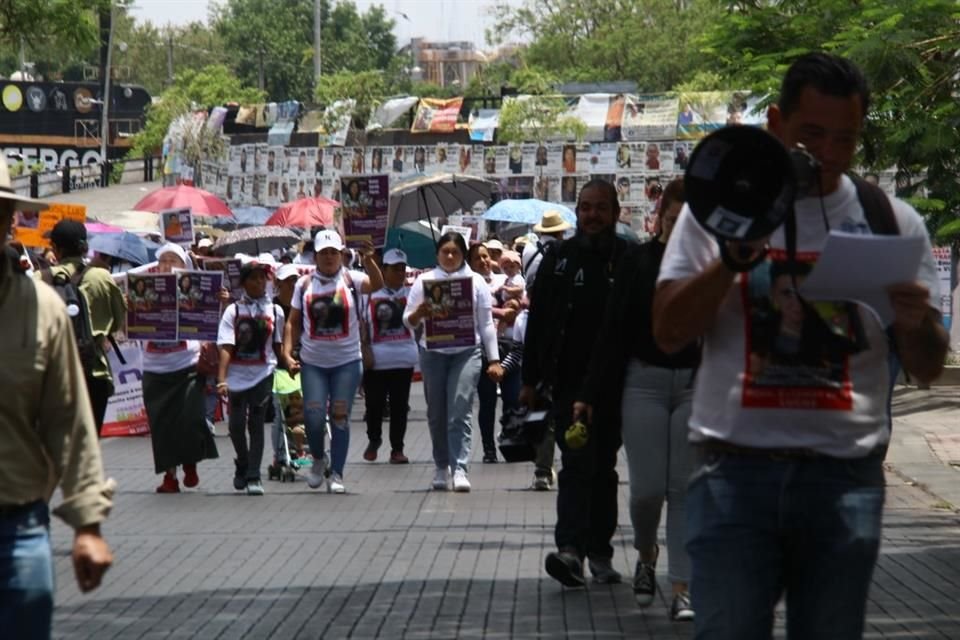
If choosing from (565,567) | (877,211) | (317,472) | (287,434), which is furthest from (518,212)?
(877,211)

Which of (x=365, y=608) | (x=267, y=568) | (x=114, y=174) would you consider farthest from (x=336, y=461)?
(x=114, y=174)

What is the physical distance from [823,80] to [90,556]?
74.8 inches

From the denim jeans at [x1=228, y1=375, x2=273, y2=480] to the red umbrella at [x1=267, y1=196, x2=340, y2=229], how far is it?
19356mm

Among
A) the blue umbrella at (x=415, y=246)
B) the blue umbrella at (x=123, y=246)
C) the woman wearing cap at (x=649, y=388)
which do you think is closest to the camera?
the woman wearing cap at (x=649, y=388)

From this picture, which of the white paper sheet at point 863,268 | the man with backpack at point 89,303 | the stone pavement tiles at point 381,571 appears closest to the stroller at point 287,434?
the stone pavement tiles at point 381,571

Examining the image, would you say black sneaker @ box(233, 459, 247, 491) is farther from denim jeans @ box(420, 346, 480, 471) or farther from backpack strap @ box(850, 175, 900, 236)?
backpack strap @ box(850, 175, 900, 236)

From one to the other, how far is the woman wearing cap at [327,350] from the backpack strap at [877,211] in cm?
973

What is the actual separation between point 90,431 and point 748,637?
5.06ft

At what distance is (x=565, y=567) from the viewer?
905 centimetres

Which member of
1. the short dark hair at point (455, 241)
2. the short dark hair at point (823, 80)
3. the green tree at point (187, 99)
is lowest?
the short dark hair at point (455, 241)

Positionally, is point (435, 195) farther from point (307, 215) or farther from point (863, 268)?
point (863, 268)

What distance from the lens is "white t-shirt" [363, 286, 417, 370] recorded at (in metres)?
16.1

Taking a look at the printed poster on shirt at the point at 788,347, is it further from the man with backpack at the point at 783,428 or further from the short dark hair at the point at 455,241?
the short dark hair at the point at 455,241

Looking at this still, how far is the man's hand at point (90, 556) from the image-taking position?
14.7 ft
